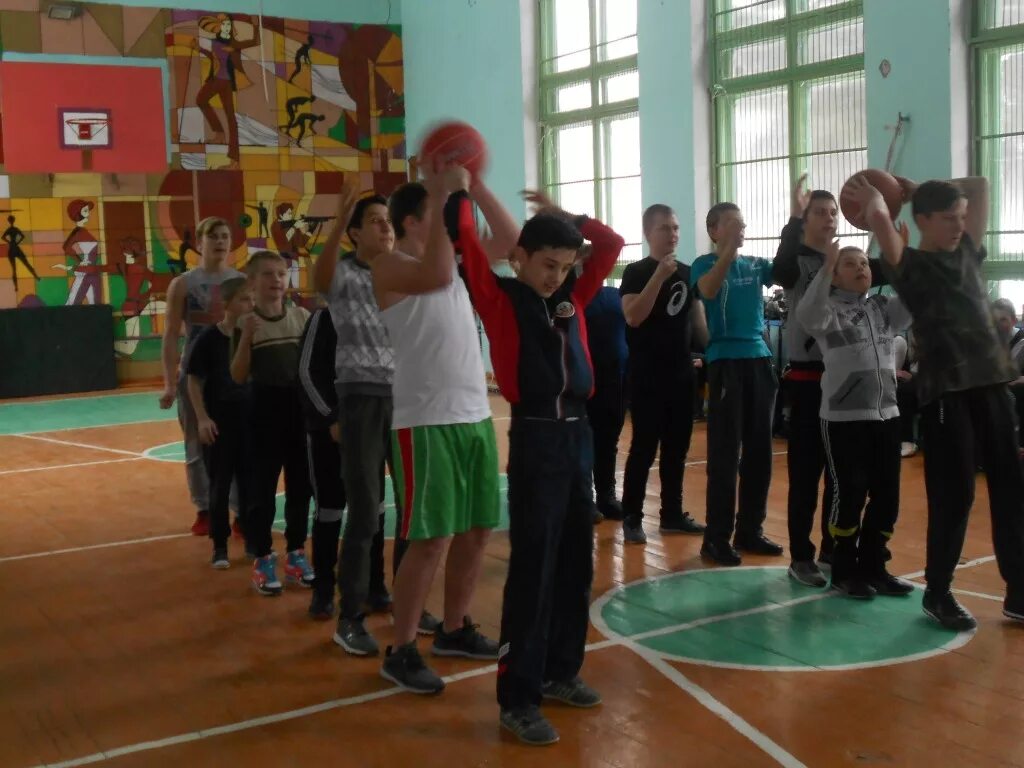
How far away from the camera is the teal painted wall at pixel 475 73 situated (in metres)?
13.6

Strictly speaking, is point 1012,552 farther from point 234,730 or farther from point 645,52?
point 645,52

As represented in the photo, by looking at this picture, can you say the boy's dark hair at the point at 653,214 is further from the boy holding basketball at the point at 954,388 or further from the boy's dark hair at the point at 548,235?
the boy's dark hair at the point at 548,235

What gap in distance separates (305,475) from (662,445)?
1867mm

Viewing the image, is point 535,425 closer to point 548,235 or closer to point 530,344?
point 530,344

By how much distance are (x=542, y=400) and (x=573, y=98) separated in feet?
34.0

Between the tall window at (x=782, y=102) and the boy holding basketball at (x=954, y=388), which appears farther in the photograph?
the tall window at (x=782, y=102)

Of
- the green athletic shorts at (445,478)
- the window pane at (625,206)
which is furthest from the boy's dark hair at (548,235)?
the window pane at (625,206)

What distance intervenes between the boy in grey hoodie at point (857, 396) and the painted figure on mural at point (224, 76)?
1169cm

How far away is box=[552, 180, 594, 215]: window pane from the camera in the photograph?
13.1m

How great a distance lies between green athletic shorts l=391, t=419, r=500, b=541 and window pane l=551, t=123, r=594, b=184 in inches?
387

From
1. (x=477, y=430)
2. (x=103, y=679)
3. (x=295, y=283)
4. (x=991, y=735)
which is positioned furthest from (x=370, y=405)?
(x=295, y=283)

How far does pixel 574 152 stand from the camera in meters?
13.3

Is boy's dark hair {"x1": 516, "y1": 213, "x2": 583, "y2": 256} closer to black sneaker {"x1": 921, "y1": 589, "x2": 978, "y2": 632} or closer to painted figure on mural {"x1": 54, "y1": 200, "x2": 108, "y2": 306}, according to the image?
black sneaker {"x1": 921, "y1": 589, "x2": 978, "y2": 632}

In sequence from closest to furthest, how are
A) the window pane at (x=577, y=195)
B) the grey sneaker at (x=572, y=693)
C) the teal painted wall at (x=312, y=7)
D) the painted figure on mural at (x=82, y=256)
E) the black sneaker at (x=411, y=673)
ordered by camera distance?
the grey sneaker at (x=572, y=693) → the black sneaker at (x=411, y=673) → the window pane at (x=577, y=195) → the painted figure on mural at (x=82, y=256) → the teal painted wall at (x=312, y=7)
